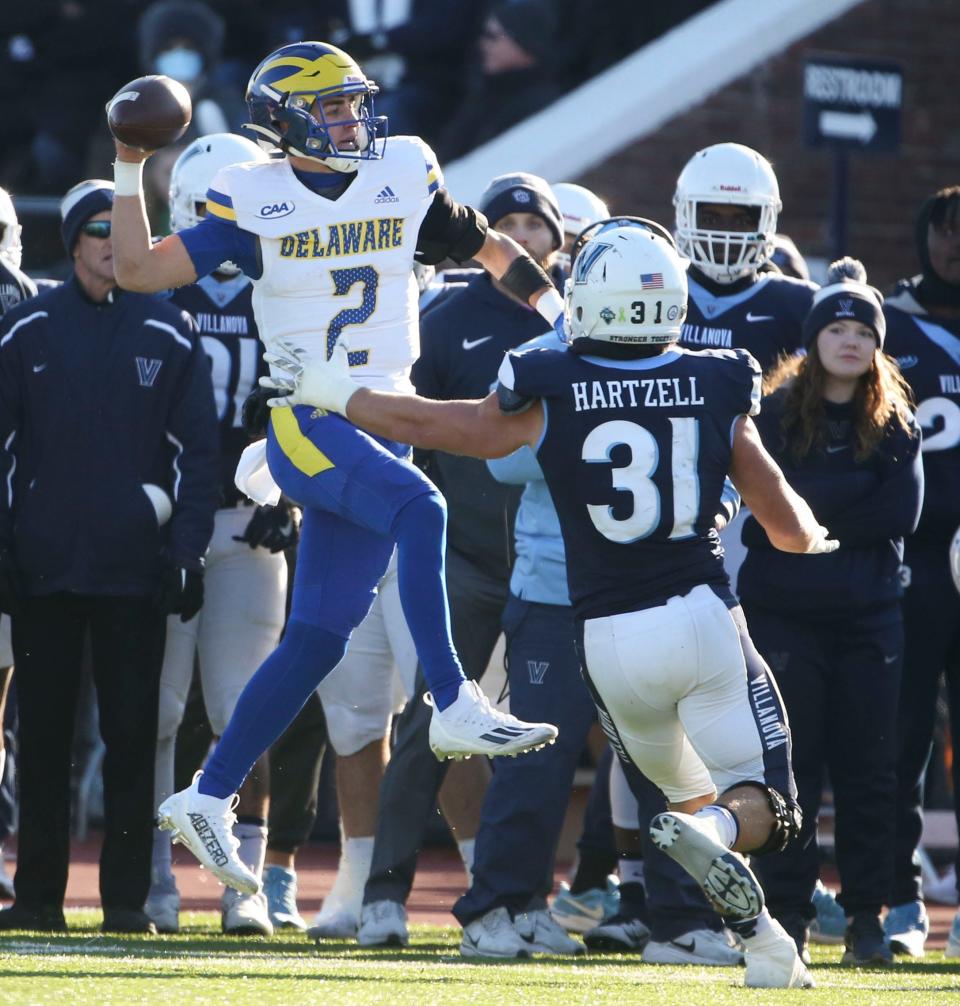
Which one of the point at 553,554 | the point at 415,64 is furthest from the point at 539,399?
the point at 415,64

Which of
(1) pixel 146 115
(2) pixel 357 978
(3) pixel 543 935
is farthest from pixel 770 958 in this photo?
(1) pixel 146 115

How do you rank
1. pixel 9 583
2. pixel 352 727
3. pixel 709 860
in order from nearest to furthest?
pixel 709 860
pixel 9 583
pixel 352 727

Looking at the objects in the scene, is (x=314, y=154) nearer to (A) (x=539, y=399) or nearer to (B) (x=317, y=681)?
(A) (x=539, y=399)

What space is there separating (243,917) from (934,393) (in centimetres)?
275

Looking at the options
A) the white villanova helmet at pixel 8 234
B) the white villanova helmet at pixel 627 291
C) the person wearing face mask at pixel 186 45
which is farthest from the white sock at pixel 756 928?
the person wearing face mask at pixel 186 45

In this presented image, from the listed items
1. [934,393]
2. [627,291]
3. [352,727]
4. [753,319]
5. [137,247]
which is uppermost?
[137,247]

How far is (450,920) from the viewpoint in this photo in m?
8.02

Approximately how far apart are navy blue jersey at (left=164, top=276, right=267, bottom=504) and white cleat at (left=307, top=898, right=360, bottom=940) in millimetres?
1439

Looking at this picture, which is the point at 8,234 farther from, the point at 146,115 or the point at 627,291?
the point at 627,291

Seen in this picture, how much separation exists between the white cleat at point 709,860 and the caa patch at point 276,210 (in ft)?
5.84

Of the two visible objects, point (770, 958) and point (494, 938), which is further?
point (494, 938)

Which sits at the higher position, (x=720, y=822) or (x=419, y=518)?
(x=419, y=518)

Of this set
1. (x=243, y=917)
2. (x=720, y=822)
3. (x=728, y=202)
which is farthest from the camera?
(x=728, y=202)

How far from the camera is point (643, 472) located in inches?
221
